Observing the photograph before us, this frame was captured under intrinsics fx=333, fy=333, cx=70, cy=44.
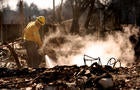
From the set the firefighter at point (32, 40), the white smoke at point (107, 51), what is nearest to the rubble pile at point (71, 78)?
the firefighter at point (32, 40)

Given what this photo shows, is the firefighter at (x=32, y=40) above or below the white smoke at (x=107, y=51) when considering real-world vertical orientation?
above

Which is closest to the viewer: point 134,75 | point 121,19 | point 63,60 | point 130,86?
point 130,86

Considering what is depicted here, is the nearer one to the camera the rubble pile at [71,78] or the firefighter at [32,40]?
the rubble pile at [71,78]

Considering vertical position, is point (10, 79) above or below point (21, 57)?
above

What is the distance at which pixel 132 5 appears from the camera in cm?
3120

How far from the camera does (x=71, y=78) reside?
7.74 metres

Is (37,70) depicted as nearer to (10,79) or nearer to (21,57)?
(10,79)

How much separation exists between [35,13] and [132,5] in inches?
1670

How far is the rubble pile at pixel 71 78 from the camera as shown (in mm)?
7121

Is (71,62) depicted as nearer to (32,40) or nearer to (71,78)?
(32,40)

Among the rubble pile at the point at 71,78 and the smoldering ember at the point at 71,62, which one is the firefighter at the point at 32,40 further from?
the rubble pile at the point at 71,78

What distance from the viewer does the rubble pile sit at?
280 inches

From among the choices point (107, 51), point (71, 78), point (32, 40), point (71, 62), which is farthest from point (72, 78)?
point (107, 51)

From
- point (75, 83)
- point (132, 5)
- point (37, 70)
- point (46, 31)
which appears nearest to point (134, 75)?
A: point (75, 83)
